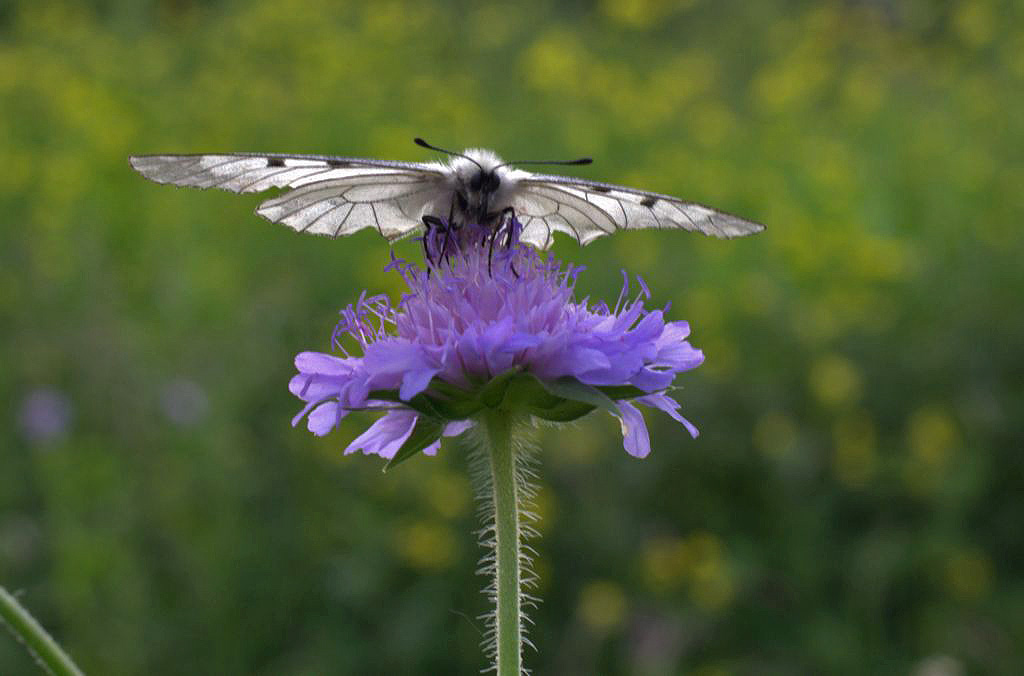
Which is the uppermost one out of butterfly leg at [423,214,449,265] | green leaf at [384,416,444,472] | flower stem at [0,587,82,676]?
butterfly leg at [423,214,449,265]

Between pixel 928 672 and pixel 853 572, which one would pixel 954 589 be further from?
pixel 928 672

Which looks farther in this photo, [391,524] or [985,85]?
[985,85]

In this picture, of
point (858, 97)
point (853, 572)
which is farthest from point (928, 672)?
point (858, 97)

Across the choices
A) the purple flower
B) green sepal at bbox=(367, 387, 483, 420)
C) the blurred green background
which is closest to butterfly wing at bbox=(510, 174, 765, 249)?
the purple flower

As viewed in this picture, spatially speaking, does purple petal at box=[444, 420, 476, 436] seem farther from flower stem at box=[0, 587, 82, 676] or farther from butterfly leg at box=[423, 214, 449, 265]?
flower stem at box=[0, 587, 82, 676]

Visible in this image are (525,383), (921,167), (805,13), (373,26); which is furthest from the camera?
(805,13)

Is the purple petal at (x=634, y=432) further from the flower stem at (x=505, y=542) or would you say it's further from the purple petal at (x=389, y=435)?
the purple petal at (x=389, y=435)

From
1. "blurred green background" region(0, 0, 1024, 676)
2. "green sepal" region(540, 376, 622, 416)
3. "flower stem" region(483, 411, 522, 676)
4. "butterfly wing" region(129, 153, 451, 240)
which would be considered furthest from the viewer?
"blurred green background" region(0, 0, 1024, 676)

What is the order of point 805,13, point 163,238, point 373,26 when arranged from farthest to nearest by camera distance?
point 805,13
point 373,26
point 163,238

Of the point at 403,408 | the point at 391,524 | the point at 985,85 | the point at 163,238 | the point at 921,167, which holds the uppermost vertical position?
the point at 985,85
